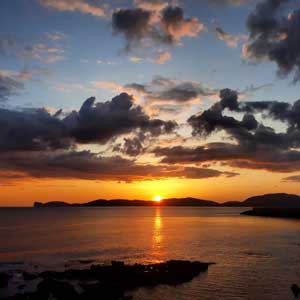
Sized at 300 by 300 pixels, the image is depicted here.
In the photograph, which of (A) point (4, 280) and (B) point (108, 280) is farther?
(A) point (4, 280)

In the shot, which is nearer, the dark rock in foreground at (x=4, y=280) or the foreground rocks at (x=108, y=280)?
the foreground rocks at (x=108, y=280)

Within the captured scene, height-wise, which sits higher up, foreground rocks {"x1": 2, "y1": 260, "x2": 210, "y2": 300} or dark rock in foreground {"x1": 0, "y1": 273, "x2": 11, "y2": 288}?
foreground rocks {"x1": 2, "y1": 260, "x2": 210, "y2": 300}

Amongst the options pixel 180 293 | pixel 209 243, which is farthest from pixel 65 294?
pixel 209 243

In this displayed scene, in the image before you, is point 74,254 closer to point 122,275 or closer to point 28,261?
point 28,261

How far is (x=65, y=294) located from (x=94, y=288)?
9.97 ft

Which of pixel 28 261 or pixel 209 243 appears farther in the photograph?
pixel 209 243

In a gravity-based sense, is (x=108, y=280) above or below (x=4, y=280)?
above

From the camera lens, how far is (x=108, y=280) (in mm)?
46562

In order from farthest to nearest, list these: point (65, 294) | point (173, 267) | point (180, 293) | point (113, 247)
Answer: point (113, 247) → point (173, 267) → point (180, 293) → point (65, 294)

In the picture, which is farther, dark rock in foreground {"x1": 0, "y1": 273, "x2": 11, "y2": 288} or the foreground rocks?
dark rock in foreground {"x1": 0, "y1": 273, "x2": 11, "y2": 288}

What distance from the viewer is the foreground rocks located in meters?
39.2

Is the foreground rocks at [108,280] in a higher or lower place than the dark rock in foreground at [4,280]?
higher

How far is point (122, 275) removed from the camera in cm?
4859

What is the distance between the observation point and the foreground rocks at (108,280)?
128 feet
